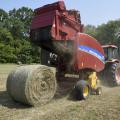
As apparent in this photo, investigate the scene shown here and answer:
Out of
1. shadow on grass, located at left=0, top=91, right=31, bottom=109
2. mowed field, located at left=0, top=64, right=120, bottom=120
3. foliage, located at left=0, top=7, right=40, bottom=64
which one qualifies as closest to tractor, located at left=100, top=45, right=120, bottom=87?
mowed field, located at left=0, top=64, right=120, bottom=120

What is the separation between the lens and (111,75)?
1375cm

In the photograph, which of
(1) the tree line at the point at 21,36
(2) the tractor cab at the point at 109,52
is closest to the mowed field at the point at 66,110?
(2) the tractor cab at the point at 109,52

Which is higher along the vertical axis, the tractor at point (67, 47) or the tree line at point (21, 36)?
the tree line at point (21, 36)

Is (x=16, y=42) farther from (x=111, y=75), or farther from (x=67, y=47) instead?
(x=67, y=47)

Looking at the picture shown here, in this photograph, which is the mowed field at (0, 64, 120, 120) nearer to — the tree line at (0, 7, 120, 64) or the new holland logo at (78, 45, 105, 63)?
the new holland logo at (78, 45, 105, 63)

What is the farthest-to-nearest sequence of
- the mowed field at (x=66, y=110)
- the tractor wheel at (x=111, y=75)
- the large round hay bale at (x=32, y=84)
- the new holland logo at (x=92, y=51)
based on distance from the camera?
the tractor wheel at (x=111, y=75), the new holland logo at (x=92, y=51), the large round hay bale at (x=32, y=84), the mowed field at (x=66, y=110)

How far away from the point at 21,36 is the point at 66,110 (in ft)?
207

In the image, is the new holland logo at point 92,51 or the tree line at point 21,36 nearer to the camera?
the new holland logo at point 92,51

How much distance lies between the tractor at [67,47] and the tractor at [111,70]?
2118 mm

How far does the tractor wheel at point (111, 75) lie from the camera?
1371cm

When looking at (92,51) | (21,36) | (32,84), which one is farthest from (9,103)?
(21,36)

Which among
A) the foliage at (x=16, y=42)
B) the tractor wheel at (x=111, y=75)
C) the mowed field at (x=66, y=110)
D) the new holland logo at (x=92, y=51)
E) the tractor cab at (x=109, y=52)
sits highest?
the foliage at (x=16, y=42)

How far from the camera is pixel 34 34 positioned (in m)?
11.0

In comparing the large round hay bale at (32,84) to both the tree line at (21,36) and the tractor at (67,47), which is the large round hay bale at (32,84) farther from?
the tree line at (21,36)
